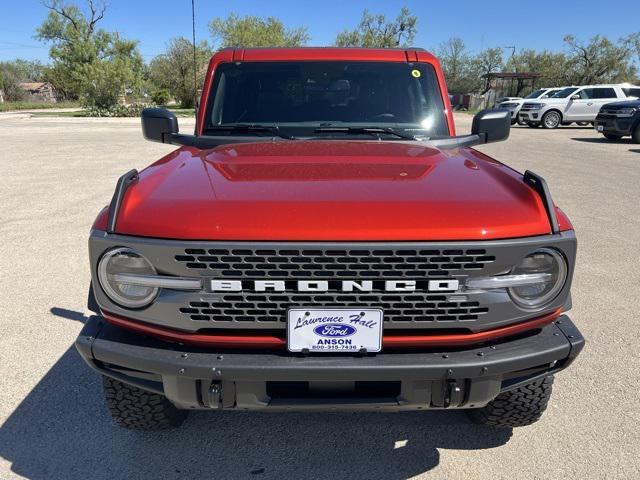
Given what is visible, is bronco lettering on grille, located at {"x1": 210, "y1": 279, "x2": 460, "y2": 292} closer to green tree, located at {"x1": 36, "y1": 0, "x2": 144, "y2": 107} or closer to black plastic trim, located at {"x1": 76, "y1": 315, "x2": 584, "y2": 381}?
black plastic trim, located at {"x1": 76, "y1": 315, "x2": 584, "y2": 381}

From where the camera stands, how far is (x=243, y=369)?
6.29ft

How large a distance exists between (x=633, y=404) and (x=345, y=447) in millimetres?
1662

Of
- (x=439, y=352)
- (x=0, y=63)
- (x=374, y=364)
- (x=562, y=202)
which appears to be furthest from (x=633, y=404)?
(x=0, y=63)

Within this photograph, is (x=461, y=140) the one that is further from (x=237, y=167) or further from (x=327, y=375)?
(x=327, y=375)

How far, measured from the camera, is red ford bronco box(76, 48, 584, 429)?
1910 mm

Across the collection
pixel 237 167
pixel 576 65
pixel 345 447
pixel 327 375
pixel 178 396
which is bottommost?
pixel 345 447

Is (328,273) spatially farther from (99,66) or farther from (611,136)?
(99,66)

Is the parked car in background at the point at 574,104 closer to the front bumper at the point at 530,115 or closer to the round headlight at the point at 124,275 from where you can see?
the front bumper at the point at 530,115

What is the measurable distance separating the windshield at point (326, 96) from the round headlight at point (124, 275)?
1.51 meters

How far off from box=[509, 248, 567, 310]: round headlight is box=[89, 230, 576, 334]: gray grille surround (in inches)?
1.4

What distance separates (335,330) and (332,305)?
0.09m

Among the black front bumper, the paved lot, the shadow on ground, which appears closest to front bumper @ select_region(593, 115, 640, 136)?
the paved lot

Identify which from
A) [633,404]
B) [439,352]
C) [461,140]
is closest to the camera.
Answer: [439,352]

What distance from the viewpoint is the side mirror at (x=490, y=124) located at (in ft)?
11.5
